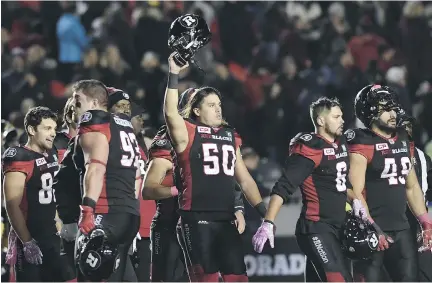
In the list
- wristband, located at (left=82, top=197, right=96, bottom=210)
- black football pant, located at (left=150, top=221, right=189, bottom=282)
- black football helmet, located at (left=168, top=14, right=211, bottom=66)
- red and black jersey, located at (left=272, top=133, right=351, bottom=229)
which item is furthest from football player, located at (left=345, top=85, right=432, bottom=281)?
wristband, located at (left=82, top=197, right=96, bottom=210)

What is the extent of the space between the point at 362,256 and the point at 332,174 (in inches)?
31.4

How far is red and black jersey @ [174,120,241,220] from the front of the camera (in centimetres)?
1040

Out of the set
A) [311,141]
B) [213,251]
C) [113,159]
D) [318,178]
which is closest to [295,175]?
[318,178]

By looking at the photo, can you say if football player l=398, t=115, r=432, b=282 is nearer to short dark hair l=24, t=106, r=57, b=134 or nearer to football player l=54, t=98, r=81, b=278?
short dark hair l=24, t=106, r=57, b=134

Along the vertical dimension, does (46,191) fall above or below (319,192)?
above

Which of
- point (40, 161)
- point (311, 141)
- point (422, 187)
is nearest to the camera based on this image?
point (311, 141)

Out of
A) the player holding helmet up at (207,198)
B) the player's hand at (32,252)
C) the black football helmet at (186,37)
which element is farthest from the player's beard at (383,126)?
the player's hand at (32,252)

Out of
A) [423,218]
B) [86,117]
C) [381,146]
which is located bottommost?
[423,218]

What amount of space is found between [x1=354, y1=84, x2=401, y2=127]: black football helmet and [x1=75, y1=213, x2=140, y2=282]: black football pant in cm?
285

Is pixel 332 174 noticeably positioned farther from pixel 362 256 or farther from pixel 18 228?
pixel 18 228

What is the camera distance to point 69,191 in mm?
9906

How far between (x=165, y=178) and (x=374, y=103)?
6.81 feet

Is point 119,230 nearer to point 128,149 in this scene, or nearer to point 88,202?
point 88,202

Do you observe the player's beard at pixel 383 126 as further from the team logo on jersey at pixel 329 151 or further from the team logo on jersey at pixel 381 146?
the team logo on jersey at pixel 329 151
